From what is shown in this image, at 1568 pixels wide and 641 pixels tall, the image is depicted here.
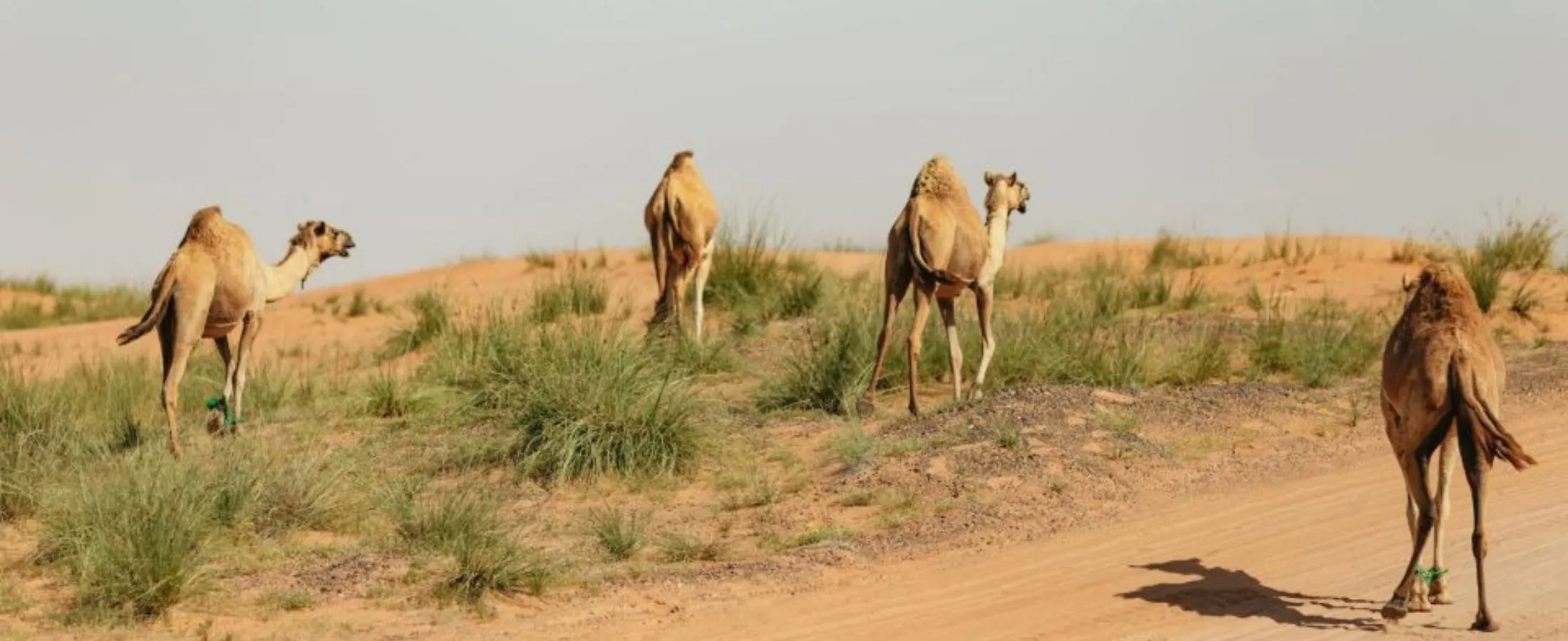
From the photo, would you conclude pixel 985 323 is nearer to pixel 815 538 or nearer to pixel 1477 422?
pixel 815 538

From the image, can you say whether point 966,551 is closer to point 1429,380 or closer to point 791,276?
point 1429,380

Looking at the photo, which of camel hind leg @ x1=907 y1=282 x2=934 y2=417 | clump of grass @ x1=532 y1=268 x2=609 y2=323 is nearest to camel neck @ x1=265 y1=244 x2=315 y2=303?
clump of grass @ x1=532 y1=268 x2=609 y2=323

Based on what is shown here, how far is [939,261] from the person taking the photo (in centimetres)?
1323

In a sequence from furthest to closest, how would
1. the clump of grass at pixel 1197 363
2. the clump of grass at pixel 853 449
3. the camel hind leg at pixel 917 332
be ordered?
the clump of grass at pixel 1197 363
the camel hind leg at pixel 917 332
the clump of grass at pixel 853 449

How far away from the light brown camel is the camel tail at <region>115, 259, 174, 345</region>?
497cm

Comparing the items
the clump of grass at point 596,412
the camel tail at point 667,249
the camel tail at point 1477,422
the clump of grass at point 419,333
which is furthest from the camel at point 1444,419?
the clump of grass at point 419,333

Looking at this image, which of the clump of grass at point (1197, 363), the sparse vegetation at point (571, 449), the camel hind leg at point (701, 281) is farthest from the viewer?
the camel hind leg at point (701, 281)

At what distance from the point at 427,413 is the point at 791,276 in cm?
721

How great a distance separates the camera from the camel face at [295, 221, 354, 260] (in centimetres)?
1502

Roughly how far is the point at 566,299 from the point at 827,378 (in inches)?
262

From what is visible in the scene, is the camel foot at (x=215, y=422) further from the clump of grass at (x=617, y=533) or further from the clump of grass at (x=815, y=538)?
the clump of grass at (x=815, y=538)

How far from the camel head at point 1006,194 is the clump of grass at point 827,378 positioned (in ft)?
Answer: 5.12

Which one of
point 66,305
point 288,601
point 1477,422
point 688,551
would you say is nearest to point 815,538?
point 688,551

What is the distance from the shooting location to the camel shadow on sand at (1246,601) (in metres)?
8.41
